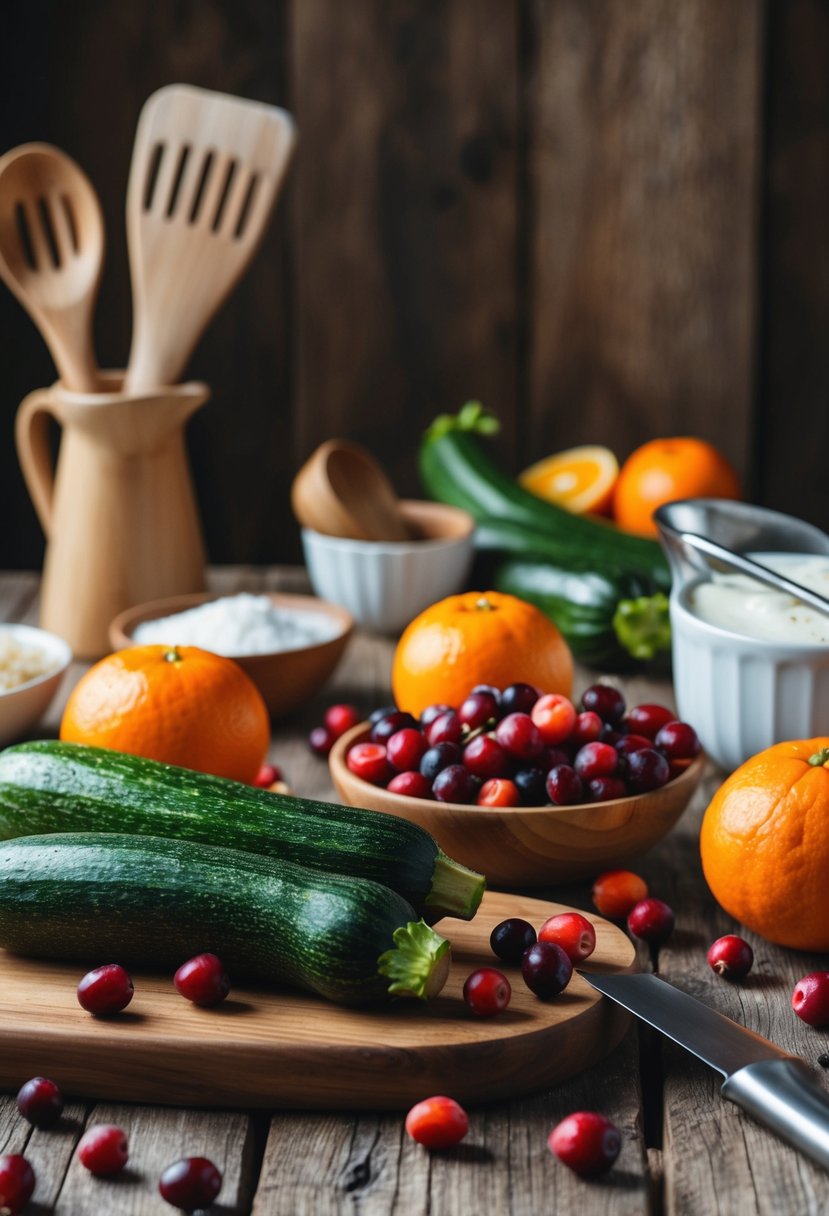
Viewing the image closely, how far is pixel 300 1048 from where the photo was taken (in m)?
0.83

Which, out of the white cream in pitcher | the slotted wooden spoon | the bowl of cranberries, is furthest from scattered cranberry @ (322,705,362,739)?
the slotted wooden spoon

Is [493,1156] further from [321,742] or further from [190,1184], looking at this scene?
[321,742]

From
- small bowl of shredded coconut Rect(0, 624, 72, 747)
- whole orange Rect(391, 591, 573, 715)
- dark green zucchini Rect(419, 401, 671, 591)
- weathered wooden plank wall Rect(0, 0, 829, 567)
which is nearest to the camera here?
whole orange Rect(391, 591, 573, 715)

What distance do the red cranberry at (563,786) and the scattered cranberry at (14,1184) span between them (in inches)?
18.5

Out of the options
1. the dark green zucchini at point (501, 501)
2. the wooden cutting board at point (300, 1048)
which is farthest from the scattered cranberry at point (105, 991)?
the dark green zucchini at point (501, 501)

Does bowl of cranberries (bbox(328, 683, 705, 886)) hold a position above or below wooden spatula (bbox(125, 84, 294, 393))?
below

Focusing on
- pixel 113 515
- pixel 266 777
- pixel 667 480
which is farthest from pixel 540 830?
pixel 667 480

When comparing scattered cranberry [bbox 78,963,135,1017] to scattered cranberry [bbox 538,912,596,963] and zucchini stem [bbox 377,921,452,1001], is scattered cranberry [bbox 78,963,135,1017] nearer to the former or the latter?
zucchini stem [bbox 377,921,452,1001]

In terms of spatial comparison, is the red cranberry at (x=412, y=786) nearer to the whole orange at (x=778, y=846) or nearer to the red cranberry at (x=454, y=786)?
the red cranberry at (x=454, y=786)

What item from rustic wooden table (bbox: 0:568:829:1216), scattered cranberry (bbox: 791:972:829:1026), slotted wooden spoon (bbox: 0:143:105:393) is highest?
slotted wooden spoon (bbox: 0:143:105:393)

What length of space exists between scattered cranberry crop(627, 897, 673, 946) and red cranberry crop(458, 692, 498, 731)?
0.20 metres

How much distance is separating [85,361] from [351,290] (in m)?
0.81

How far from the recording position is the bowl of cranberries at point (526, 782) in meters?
1.05

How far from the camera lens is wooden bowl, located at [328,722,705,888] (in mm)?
1041
